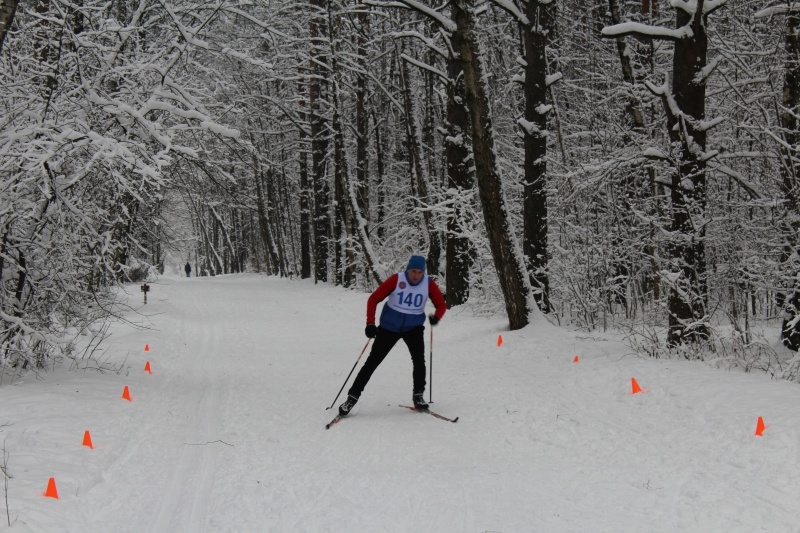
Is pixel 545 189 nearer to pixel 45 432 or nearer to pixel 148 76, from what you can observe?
pixel 148 76

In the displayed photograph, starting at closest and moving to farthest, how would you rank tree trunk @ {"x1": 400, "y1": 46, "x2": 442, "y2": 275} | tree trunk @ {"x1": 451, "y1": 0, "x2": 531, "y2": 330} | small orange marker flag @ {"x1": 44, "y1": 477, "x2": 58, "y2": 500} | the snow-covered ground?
the snow-covered ground, small orange marker flag @ {"x1": 44, "y1": 477, "x2": 58, "y2": 500}, tree trunk @ {"x1": 451, "y1": 0, "x2": 531, "y2": 330}, tree trunk @ {"x1": 400, "y1": 46, "x2": 442, "y2": 275}

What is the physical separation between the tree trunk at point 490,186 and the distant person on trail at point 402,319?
394cm

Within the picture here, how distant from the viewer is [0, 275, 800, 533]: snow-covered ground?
183 inches

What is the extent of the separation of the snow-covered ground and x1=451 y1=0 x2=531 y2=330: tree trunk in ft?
5.47

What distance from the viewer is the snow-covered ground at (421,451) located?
465 cm

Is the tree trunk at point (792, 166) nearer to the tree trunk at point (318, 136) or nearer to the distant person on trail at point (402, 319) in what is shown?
the distant person on trail at point (402, 319)

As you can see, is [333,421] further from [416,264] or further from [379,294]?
[416,264]

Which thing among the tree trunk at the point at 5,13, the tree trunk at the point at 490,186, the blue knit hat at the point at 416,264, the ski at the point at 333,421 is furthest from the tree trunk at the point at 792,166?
the tree trunk at the point at 5,13

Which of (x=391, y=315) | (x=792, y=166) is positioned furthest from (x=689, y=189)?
(x=391, y=315)

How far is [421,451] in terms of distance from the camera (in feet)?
20.6

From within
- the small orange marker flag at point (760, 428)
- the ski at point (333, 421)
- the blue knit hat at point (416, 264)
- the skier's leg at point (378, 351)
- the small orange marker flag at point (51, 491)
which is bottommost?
the ski at point (333, 421)

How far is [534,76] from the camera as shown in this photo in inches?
480

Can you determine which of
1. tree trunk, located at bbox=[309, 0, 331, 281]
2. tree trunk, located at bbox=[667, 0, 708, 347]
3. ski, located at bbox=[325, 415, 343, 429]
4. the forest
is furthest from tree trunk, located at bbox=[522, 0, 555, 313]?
tree trunk, located at bbox=[309, 0, 331, 281]

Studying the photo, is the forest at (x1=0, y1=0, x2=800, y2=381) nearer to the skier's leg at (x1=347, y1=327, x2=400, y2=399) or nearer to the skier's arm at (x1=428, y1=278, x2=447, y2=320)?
the skier's arm at (x1=428, y1=278, x2=447, y2=320)
